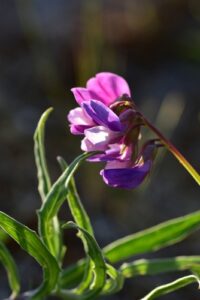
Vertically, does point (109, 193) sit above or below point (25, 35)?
below

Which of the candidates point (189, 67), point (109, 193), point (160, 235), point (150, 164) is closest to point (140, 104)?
point (189, 67)

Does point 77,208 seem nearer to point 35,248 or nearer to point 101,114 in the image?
point 35,248

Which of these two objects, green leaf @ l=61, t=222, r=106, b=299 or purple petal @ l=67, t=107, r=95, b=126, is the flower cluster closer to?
purple petal @ l=67, t=107, r=95, b=126

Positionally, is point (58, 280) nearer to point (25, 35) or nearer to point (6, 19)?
point (25, 35)

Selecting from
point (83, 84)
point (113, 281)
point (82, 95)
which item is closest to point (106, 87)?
point (82, 95)

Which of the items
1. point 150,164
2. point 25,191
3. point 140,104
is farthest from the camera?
point 140,104

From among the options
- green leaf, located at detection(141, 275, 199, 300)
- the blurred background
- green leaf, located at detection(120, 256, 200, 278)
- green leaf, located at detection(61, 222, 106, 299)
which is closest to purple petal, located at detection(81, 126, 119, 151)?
green leaf, located at detection(61, 222, 106, 299)

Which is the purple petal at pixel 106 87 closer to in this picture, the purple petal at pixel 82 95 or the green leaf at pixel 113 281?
the purple petal at pixel 82 95

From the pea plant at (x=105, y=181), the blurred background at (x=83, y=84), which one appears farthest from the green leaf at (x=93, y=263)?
the blurred background at (x=83, y=84)
